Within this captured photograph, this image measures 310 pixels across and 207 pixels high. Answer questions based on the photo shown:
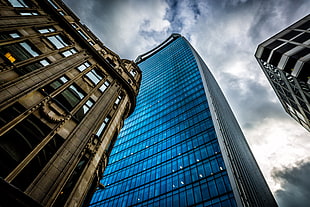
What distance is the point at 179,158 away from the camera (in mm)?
43500

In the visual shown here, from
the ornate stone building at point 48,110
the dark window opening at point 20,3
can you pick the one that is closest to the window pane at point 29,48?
the ornate stone building at point 48,110

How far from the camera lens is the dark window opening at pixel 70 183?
472 inches

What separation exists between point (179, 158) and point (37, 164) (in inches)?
1449

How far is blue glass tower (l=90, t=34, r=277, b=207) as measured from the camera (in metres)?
32.6

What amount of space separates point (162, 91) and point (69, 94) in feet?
218

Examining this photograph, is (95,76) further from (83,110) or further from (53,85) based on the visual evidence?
(53,85)

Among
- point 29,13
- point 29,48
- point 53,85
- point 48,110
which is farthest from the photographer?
point 29,13

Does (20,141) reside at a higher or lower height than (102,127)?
lower

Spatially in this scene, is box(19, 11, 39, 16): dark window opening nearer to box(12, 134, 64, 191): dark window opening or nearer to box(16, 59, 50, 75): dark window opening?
box(16, 59, 50, 75): dark window opening

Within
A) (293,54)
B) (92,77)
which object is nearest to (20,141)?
(92,77)

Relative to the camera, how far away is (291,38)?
2159cm

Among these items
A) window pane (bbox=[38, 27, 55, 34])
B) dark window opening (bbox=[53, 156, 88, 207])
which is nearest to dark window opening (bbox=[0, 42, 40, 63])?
window pane (bbox=[38, 27, 55, 34])

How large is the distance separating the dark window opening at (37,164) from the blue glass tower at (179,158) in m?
28.2

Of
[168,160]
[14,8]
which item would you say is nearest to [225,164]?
[168,160]
